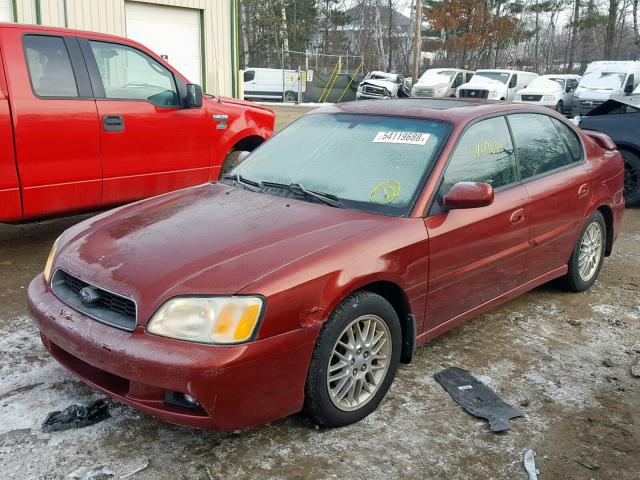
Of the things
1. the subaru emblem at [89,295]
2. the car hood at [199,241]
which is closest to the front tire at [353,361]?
the car hood at [199,241]

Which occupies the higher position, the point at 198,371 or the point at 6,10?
the point at 6,10

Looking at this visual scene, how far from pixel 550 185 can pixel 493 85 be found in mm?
21644

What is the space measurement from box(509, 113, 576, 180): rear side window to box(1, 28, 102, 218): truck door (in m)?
3.55

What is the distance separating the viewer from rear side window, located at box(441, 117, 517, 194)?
3646mm

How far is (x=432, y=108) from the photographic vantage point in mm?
3969

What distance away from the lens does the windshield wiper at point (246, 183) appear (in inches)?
150

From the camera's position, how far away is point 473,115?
3.88m

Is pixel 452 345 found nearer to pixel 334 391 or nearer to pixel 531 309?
pixel 531 309

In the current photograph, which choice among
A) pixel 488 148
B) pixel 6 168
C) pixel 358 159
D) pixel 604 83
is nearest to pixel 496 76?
pixel 604 83

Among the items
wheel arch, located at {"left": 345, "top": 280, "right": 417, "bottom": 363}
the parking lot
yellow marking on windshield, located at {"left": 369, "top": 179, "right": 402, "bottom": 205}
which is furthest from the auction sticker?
the parking lot

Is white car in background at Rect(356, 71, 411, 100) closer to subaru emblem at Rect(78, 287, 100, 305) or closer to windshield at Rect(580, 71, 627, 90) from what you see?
windshield at Rect(580, 71, 627, 90)

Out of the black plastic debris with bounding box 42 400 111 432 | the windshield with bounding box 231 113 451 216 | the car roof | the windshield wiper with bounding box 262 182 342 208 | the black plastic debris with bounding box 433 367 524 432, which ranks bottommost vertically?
the black plastic debris with bounding box 433 367 524 432

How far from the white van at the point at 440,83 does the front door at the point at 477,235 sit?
76.0 ft

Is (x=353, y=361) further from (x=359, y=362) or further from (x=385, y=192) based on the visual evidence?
(x=385, y=192)
